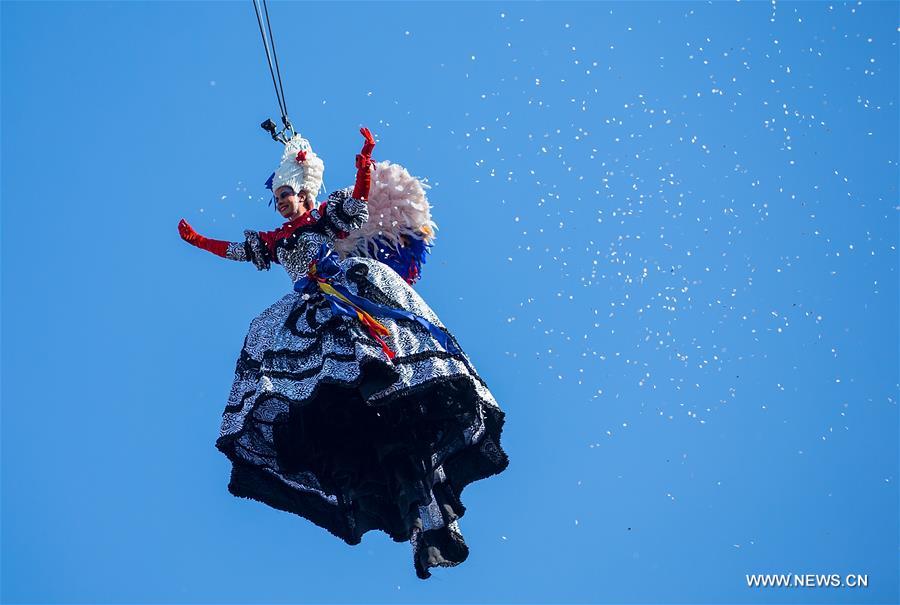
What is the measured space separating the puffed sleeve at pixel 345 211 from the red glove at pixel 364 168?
0.10m

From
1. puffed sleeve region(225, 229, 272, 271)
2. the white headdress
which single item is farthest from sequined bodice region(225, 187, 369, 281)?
the white headdress

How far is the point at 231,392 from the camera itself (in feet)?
44.6

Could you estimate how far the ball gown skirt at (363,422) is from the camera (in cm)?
1302

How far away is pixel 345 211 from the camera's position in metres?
13.9

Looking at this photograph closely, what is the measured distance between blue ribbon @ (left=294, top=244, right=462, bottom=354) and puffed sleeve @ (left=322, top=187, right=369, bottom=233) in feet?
1.11

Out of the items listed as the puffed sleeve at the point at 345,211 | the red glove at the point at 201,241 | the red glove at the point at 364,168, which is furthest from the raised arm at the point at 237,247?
the red glove at the point at 364,168

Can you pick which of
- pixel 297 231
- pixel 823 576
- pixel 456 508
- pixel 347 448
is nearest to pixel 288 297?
pixel 297 231

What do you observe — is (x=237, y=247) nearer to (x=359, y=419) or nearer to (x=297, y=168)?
(x=297, y=168)

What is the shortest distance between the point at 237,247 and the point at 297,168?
961 millimetres

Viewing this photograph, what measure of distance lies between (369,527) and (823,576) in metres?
7.06

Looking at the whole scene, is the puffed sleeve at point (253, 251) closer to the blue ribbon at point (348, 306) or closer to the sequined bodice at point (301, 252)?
the sequined bodice at point (301, 252)

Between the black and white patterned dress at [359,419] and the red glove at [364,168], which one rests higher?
the red glove at [364,168]

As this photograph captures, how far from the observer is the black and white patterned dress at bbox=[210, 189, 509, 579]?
13.0 meters

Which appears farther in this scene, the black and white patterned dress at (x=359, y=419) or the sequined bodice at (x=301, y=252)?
the sequined bodice at (x=301, y=252)
